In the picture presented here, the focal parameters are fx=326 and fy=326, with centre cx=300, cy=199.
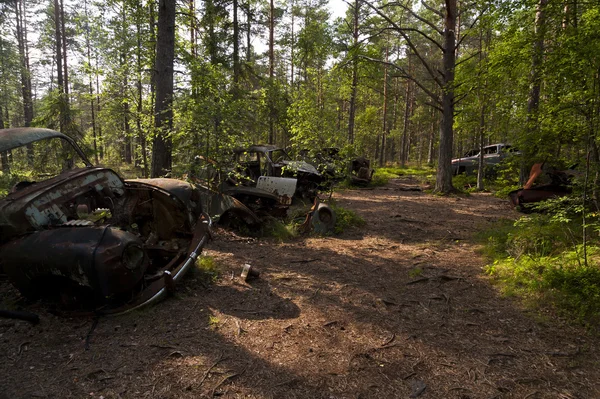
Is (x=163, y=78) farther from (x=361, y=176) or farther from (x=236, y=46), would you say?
(x=361, y=176)

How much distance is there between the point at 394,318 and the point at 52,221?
12.3 ft

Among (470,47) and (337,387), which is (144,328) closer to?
(337,387)

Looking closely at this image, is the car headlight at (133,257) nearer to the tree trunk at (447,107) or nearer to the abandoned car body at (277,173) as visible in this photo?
the abandoned car body at (277,173)

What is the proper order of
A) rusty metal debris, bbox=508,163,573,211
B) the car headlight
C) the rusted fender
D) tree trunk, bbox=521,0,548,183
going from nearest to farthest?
1. the car headlight
2. the rusted fender
3. tree trunk, bbox=521,0,548,183
4. rusty metal debris, bbox=508,163,573,211

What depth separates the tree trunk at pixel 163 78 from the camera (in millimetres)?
7082

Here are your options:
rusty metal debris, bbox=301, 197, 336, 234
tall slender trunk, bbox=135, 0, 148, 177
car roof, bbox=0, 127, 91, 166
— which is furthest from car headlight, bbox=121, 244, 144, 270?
tall slender trunk, bbox=135, 0, 148, 177

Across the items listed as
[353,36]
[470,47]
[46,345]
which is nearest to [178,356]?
[46,345]

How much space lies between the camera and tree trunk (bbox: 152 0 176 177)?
7.08 meters

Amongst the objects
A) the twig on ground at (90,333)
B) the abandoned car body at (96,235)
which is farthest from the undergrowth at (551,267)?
the twig on ground at (90,333)

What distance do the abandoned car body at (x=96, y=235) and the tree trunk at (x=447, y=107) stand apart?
9.86 meters

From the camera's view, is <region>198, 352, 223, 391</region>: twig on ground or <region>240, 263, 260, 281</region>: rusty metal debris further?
<region>240, 263, 260, 281</region>: rusty metal debris

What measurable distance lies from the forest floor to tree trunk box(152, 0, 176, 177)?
12.3 ft

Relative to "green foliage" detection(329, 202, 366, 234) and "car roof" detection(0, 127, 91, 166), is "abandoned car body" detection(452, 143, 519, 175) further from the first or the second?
"car roof" detection(0, 127, 91, 166)

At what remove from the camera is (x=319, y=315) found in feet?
11.5
